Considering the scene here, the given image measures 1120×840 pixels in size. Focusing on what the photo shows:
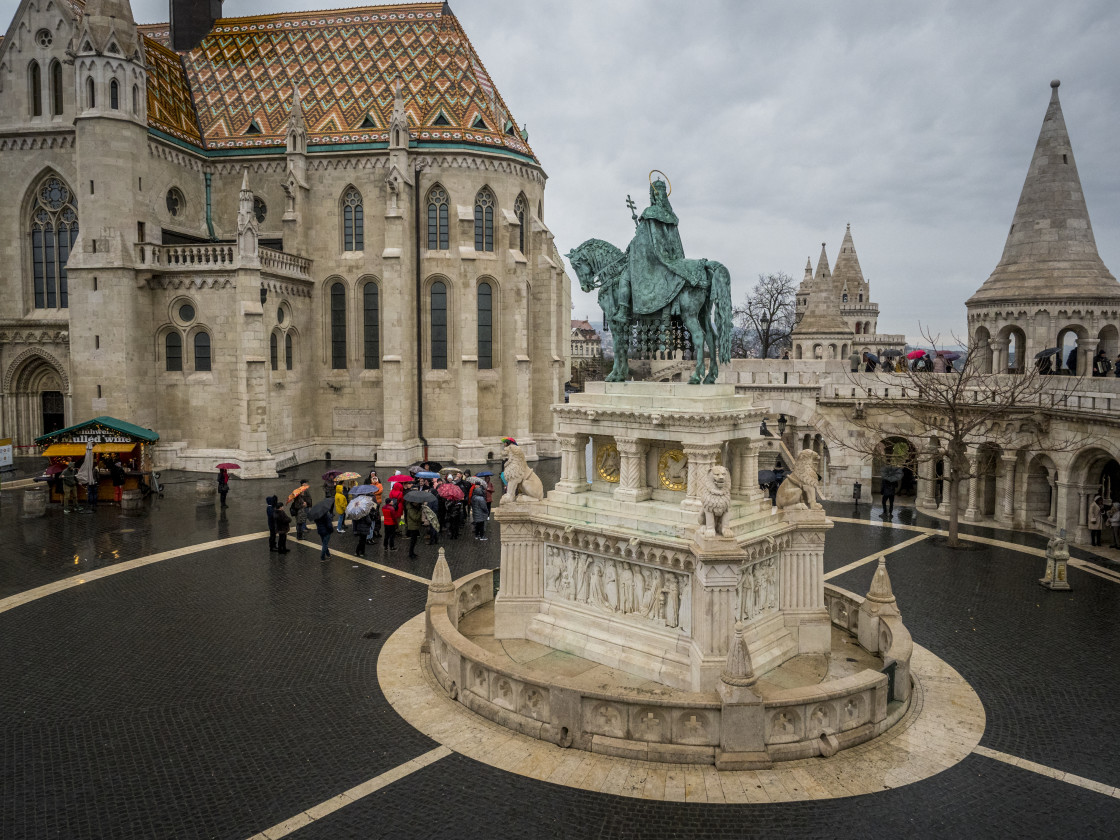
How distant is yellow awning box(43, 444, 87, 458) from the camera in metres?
23.1

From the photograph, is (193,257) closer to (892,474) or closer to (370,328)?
(370,328)

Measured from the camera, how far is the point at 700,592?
9188 millimetres

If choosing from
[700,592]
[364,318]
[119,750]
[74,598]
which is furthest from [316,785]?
[364,318]

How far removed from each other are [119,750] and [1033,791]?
9704mm

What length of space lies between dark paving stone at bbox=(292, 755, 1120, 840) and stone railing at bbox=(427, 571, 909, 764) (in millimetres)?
773

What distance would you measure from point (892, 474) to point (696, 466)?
15768 mm

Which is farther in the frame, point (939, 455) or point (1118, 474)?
point (939, 455)

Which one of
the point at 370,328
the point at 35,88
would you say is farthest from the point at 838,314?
the point at 35,88

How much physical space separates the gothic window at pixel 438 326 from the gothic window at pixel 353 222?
3784 millimetres

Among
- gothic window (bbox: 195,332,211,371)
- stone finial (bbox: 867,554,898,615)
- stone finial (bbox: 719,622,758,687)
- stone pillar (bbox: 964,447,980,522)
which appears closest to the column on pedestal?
stone finial (bbox: 719,622,758,687)

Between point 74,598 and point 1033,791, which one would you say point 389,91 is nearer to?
point 74,598

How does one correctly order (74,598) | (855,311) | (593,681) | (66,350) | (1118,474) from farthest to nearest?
(855,311) → (66,350) → (1118,474) → (74,598) → (593,681)

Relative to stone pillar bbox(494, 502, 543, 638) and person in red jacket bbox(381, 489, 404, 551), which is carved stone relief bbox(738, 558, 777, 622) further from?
person in red jacket bbox(381, 489, 404, 551)

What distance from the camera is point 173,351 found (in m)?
30.2
